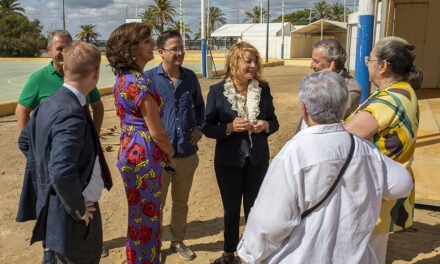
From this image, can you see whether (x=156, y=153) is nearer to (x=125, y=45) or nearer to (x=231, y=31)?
(x=125, y=45)

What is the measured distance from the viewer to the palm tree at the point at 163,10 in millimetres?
66312

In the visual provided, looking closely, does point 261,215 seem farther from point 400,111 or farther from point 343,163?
point 400,111

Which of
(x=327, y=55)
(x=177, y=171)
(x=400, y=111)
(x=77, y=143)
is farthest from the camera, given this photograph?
(x=177, y=171)

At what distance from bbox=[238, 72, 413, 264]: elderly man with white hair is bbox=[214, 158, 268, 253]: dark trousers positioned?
1466mm

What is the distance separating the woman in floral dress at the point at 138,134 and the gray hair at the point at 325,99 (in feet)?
3.99

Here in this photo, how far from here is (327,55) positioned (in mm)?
→ 3064

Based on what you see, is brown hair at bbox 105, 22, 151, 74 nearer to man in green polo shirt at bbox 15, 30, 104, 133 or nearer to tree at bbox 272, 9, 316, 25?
man in green polo shirt at bbox 15, 30, 104, 133

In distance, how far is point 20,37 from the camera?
48.2 meters

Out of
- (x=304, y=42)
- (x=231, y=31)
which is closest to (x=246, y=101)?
(x=231, y=31)

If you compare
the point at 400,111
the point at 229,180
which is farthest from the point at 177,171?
the point at 400,111

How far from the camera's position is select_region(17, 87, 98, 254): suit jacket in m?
2.05

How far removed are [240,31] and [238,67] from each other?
39140 millimetres

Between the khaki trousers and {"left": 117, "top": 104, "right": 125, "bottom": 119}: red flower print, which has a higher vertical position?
{"left": 117, "top": 104, "right": 125, "bottom": 119}: red flower print

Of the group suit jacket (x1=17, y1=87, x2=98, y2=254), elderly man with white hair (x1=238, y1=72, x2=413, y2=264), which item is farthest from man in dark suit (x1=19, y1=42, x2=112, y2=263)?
elderly man with white hair (x1=238, y1=72, x2=413, y2=264)
